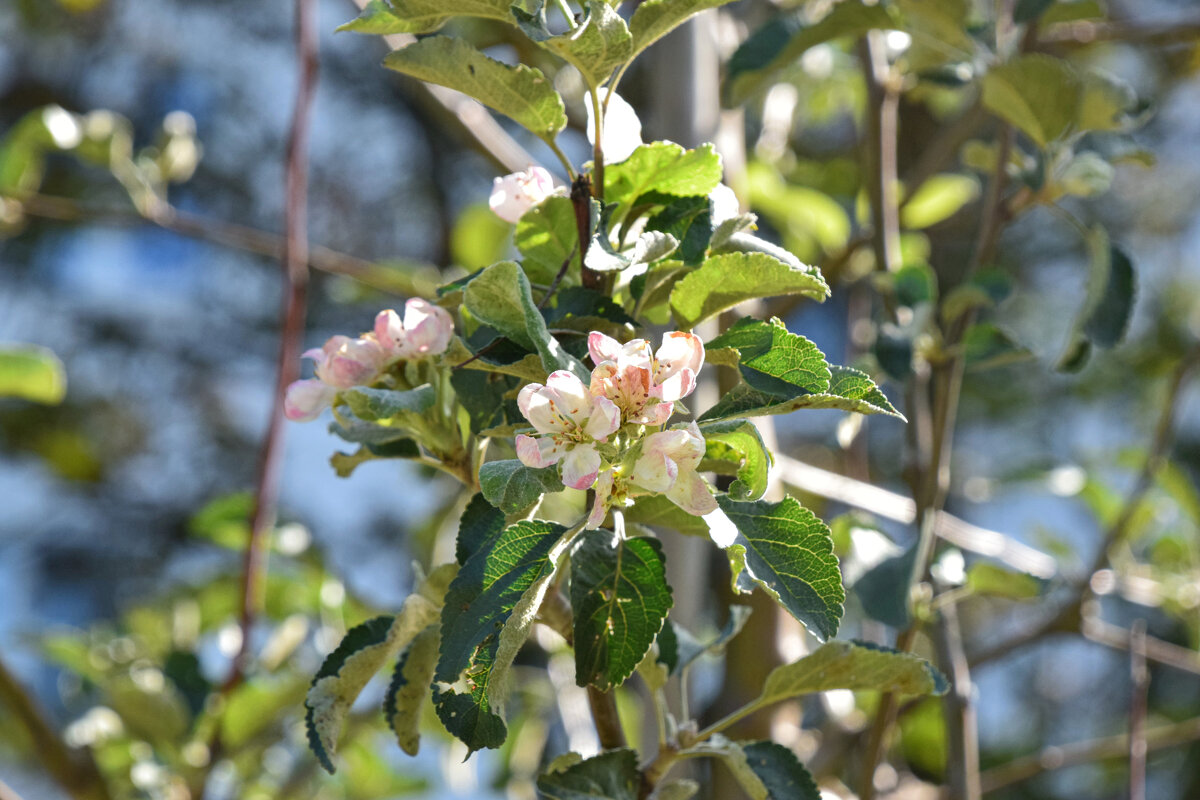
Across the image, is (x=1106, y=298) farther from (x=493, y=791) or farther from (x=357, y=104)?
(x=357, y=104)

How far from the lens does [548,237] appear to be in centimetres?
56

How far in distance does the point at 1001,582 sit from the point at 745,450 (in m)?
0.46

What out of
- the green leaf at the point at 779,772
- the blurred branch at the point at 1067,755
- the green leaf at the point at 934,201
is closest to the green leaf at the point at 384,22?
the green leaf at the point at 779,772

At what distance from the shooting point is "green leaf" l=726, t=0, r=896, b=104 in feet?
2.81

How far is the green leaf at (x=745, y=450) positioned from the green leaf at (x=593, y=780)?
156mm

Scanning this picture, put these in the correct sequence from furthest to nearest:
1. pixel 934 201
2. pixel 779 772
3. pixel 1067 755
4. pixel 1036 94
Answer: pixel 934 201 → pixel 1067 755 → pixel 1036 94 → pixel 779 772

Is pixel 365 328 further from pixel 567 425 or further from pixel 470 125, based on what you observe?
pixel 567 425

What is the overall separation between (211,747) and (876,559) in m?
0.77

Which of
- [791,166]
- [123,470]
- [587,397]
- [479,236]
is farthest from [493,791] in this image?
[123,470]

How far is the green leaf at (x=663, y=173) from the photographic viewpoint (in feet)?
1.76

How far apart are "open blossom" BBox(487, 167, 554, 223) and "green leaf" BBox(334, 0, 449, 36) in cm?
9

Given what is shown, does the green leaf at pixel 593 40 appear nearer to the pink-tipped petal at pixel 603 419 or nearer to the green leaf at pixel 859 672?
the pink-tipped petal at pixel 603 419

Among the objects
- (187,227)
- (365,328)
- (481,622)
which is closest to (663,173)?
(481,622)

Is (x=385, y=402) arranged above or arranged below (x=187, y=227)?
above
